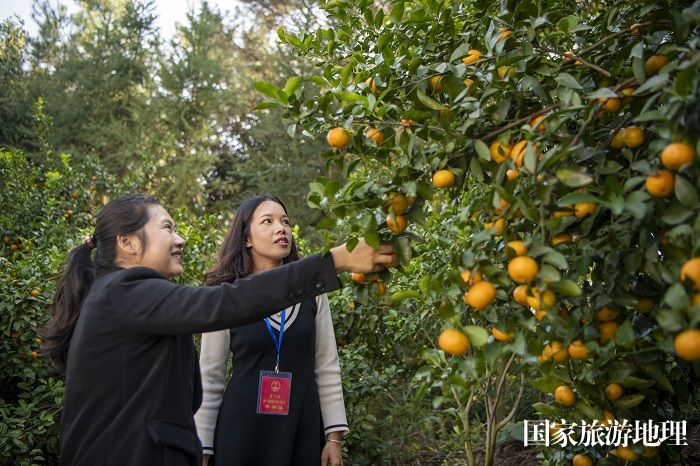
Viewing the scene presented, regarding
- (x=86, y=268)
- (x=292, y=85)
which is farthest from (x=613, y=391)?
(x=86, y=268)

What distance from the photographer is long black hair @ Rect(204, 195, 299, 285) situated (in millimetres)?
2469

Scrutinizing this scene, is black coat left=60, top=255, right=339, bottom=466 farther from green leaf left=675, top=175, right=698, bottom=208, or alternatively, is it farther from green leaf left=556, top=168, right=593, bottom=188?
green leaf left=675, top=175, right=698, bottom=208

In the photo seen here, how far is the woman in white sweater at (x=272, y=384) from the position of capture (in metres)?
2.17

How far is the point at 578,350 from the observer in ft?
4.07

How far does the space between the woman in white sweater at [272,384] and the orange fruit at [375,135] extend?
3.36 ft

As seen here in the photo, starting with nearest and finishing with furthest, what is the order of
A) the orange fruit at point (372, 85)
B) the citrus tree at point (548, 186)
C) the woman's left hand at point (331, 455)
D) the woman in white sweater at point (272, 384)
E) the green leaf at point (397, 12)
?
1. the citrus tree at point (548, 186)
2. the orange fruit at point (372, 85)
3. the green leaf at point (397, 12)
4. the woman in white sweater at point (272, 384)
5. the woman's left hand at point (331, 455)

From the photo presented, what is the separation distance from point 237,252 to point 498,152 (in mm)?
1404

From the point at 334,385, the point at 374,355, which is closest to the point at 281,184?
the point at 374,355

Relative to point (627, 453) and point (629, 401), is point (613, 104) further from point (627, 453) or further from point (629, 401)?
point (627, 453)

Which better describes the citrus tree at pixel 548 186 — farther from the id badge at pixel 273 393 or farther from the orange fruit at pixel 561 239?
the id badge at pixel 273 393

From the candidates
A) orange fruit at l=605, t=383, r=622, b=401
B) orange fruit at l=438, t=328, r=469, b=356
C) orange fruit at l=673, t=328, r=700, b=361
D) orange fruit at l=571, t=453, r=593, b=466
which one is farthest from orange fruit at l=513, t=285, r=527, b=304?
orange fruit at l=571, t=453, r=593, b=466

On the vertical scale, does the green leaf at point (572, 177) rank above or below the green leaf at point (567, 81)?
below

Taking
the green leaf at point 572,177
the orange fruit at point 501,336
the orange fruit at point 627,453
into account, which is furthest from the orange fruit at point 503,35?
the orange fruit at point 627,453

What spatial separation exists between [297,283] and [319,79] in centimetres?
46
